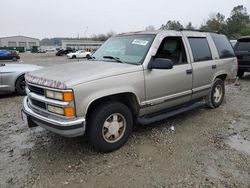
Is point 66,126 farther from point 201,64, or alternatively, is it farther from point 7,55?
point 7,55

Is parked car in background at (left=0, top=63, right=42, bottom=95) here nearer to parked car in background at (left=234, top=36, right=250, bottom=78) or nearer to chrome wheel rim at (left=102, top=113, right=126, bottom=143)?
chrome wheel rim at (left=102, top=113, right=126, bottom=143)

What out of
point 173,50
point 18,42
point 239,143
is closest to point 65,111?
point 173,50

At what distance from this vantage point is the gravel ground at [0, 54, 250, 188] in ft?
10.0

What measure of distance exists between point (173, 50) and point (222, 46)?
197cm

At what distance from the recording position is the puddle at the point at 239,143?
152 inches

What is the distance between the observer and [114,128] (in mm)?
3713

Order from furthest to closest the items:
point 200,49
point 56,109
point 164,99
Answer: point 200,49
point 164,99
point 56,109

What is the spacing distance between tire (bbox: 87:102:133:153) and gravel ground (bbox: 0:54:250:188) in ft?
0.56

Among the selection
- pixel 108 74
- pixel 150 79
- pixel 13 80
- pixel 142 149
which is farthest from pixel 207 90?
pixel 13 80

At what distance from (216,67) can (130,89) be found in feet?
8.96

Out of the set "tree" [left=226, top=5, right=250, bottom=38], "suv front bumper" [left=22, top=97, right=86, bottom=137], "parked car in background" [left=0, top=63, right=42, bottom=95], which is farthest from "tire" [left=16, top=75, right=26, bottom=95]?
"tree" [left=226, top=5, right=250, bottom=38]

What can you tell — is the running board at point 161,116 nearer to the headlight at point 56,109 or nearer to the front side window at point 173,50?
the front side window at point 173,50

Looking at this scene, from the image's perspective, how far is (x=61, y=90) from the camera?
310cm

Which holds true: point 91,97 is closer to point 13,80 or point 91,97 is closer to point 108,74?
point 108,74
